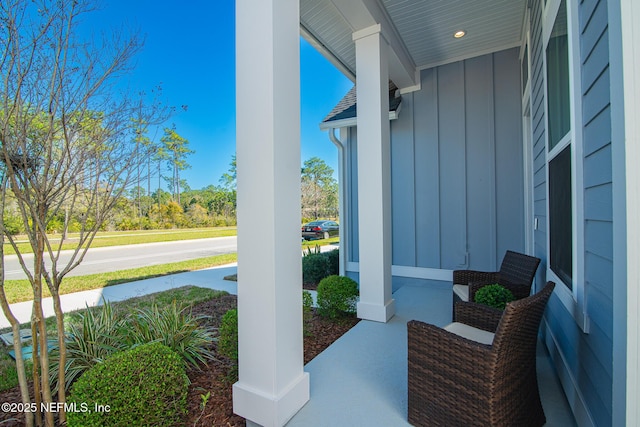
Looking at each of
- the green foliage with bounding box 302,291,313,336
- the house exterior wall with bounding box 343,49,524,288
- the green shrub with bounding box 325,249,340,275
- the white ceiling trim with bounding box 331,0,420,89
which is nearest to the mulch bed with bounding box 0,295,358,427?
the green foliage with bounding box 302,291,313,336

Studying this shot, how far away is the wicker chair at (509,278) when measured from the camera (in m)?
2.78

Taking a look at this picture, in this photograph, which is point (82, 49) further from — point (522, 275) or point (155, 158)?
point (522, 275)

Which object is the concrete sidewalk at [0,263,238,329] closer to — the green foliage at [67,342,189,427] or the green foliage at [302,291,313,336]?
the green foliage at [302,291,313,336]

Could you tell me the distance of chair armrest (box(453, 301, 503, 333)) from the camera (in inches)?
82.4

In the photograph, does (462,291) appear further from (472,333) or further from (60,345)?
(60,345)

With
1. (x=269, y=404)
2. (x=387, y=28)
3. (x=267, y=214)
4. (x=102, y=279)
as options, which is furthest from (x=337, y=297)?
A: (x=102, y=279)

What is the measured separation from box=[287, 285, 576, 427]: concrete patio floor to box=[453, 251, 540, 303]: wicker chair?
0.51 m

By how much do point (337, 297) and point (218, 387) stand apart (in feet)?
5.24

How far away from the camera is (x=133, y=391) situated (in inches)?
61.7

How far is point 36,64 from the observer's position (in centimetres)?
168

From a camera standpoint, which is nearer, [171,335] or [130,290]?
[171,335]

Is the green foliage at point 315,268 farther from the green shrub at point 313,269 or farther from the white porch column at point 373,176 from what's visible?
the white porch column at point 373,176

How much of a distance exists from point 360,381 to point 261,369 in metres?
0.84

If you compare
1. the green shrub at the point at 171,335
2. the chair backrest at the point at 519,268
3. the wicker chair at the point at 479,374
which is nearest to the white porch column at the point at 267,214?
the wicker chair at the point at 479,374
